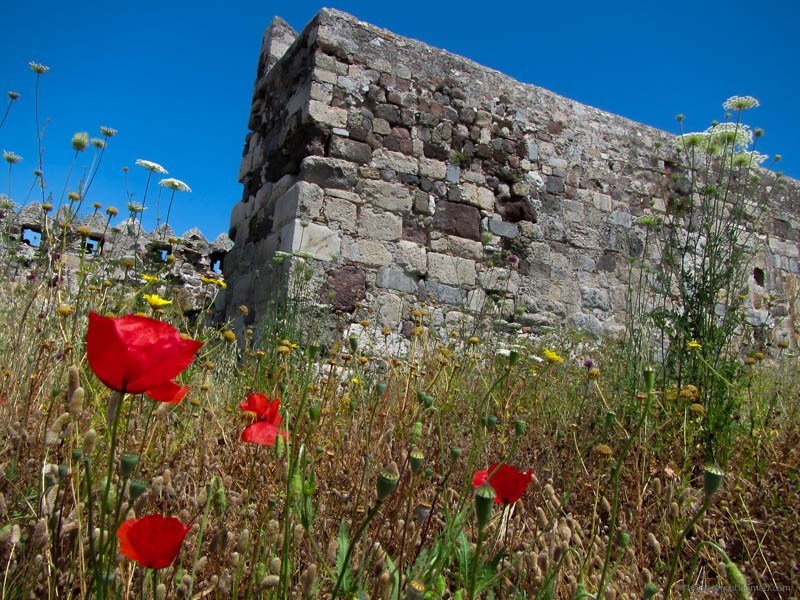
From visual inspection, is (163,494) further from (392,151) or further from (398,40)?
(398,40)

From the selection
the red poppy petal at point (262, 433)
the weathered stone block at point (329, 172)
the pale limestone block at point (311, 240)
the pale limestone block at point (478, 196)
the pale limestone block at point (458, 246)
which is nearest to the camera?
the red poppy petal at point (262, 433)

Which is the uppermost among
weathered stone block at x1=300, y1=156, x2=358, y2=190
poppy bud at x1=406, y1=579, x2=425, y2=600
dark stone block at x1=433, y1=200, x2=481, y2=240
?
weathered stone block at x1=300, y1=156, x2=358, y2=190

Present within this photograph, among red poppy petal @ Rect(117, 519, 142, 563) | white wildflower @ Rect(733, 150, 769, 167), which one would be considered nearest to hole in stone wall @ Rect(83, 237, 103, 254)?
red poppy petal @ Rect(117, 519, 142, 563)

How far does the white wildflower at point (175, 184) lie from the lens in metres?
4.20

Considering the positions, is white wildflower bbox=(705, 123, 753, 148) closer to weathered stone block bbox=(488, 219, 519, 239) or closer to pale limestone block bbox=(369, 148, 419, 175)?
weathered stone block bbox=(488, 219, 519, 239)

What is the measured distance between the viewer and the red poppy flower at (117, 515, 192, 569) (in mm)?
958

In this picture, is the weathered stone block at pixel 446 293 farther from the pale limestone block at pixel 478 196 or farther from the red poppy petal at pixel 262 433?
the red poppy petal at pixel 262 433

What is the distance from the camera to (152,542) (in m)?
0.97

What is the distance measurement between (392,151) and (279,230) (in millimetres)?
1271

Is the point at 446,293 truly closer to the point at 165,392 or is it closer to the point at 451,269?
the point at 451,269

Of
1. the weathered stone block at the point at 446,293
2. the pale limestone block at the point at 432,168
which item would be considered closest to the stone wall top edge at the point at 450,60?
the pale limestone block at the point at 432,168

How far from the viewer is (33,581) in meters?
1.17

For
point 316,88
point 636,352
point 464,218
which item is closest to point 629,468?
point 636,352

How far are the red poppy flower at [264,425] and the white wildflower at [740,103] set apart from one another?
11.5 feet
